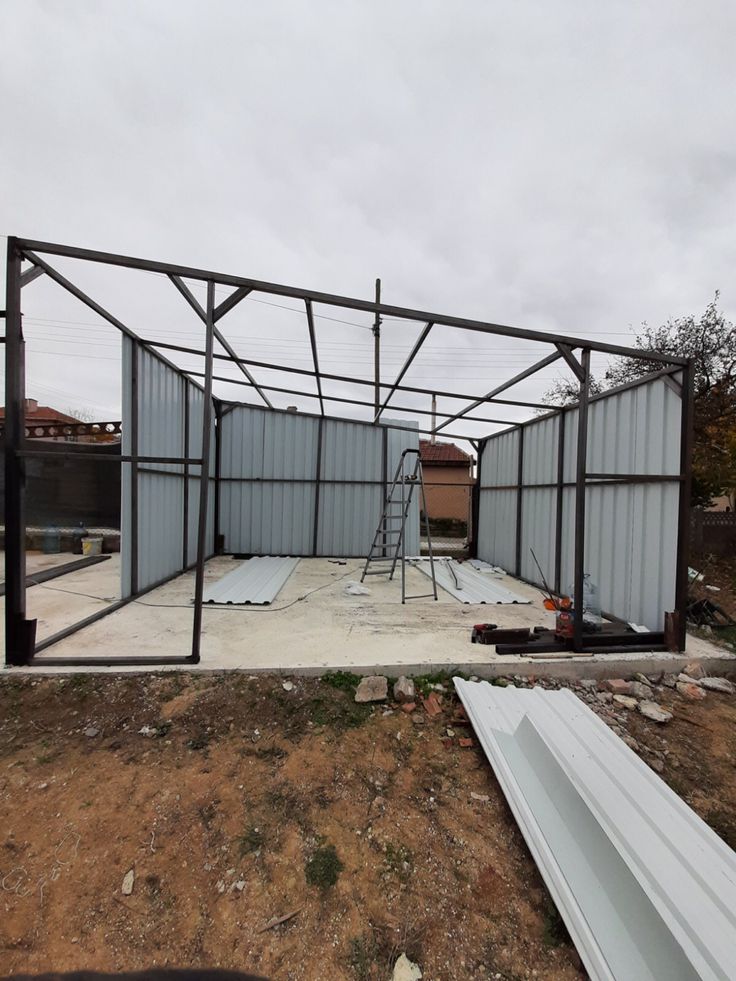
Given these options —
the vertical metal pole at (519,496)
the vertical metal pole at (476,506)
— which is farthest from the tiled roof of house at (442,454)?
the vertical metal pole at (519,496)

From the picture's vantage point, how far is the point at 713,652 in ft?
12.4

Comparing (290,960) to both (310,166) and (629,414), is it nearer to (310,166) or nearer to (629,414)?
(629,414)

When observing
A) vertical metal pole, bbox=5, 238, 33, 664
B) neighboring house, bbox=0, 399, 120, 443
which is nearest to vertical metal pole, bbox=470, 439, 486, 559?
vertical metal pole, bbox=5, 238, 33, 664

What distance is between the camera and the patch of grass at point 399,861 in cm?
174

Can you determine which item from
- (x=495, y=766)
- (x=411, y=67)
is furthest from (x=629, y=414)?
(x=411, y=67)

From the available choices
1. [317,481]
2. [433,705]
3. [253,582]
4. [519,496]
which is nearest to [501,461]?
[519,496]

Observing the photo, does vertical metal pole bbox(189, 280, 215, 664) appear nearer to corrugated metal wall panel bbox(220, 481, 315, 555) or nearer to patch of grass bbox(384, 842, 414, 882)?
patch of grass bbox(384, 842, 414, 882)

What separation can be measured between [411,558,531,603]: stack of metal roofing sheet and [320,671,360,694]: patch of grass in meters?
2.62

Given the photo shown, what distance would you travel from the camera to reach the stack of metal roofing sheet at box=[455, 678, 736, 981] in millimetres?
1338

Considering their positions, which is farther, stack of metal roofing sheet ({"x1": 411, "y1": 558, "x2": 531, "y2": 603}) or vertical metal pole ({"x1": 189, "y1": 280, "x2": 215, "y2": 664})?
stack of metal roofing sheet ({"x1": 411, "y1": 558, "x2": 531, "y2": 603})

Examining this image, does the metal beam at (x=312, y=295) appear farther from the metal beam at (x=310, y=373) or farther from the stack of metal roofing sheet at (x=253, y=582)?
the stack of metal roofing sheet at (x=253, y=582)

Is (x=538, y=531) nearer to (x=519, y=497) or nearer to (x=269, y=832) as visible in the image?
(x=519, y=497)

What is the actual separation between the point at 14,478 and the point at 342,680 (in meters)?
3.08

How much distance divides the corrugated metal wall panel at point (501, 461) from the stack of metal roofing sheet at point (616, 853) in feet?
18.3
